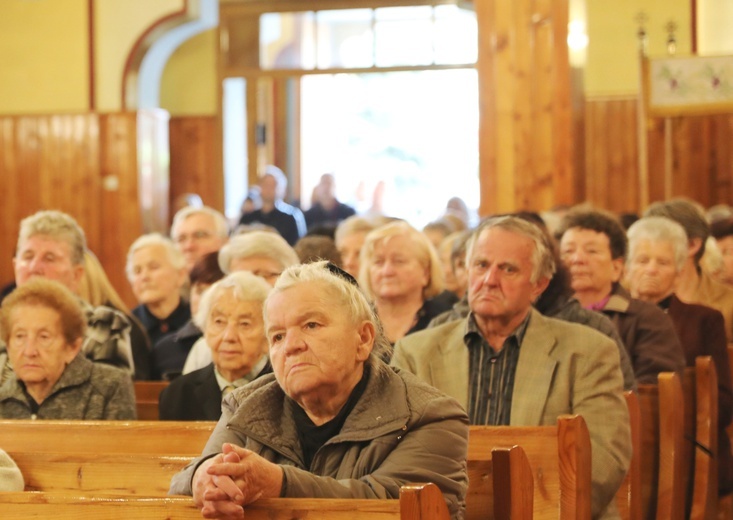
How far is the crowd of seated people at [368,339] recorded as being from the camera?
8.04 feet

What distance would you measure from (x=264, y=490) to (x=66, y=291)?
1.86 meters

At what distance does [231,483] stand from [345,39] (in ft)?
41.8

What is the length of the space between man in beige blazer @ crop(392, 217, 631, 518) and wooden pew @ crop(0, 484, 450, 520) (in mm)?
1286

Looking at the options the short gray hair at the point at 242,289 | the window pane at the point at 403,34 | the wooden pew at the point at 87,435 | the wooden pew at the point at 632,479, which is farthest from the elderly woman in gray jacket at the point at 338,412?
the window pane at the point at 403,34

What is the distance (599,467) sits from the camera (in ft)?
10.5

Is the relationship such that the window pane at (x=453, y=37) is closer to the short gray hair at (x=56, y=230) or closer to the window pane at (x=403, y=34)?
the window pane at (x=403, y=34)

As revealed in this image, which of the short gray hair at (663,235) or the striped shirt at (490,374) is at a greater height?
the short gray hair at (663,235)

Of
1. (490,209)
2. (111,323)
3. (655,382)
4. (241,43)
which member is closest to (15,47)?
(241,43)

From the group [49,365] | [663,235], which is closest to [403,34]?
[663,235]

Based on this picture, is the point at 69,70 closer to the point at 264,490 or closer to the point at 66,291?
the point at 66,291

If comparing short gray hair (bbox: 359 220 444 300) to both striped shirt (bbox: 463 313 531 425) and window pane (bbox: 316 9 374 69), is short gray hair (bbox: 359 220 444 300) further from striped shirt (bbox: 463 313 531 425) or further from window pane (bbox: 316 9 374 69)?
window pane (bbox: 316 9 374 69)

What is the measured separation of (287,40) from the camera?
1430 cm

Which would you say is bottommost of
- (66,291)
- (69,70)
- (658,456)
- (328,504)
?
(658,456)

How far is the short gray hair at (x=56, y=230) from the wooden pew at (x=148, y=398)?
2.39ft
